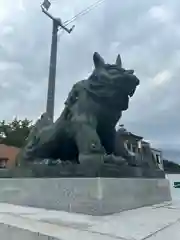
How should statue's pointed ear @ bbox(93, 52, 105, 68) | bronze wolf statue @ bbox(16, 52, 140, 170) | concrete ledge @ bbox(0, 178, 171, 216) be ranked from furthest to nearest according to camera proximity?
statue's pointed ear @ bbox(93, 52, 105, 68)
bronze wolf statue @ bbox(16, 52, 140, 170)
concrete ledge @ bbox(0, 178, 171, 216)

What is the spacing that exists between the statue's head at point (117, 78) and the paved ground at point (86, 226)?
4.07 ft

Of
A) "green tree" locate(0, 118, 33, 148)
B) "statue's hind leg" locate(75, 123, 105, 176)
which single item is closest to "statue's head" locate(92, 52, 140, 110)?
"statue's hind leg" locate(75, 123, 105, 176)

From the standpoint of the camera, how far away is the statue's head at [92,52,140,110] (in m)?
3.06

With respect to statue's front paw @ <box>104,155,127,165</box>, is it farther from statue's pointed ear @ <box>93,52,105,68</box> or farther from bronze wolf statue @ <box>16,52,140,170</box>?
statue's pointed ear @ <box>93,52,105,68</box>

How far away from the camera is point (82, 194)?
257 cm

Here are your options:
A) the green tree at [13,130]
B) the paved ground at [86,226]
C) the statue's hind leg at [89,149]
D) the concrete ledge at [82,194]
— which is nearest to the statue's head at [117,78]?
the statue's hind leg at [89,149]

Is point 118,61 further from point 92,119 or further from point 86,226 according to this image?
A: point 86,226

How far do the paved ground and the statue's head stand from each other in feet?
4.07

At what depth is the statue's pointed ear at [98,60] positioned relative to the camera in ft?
10.4

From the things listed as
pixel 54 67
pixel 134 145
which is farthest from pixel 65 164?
pixel 54 67

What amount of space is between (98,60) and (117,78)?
305mm

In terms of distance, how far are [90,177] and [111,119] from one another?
84 cm

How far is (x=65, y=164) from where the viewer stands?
9.81 ft

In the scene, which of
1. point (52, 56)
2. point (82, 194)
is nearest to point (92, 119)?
point (82, 194)
